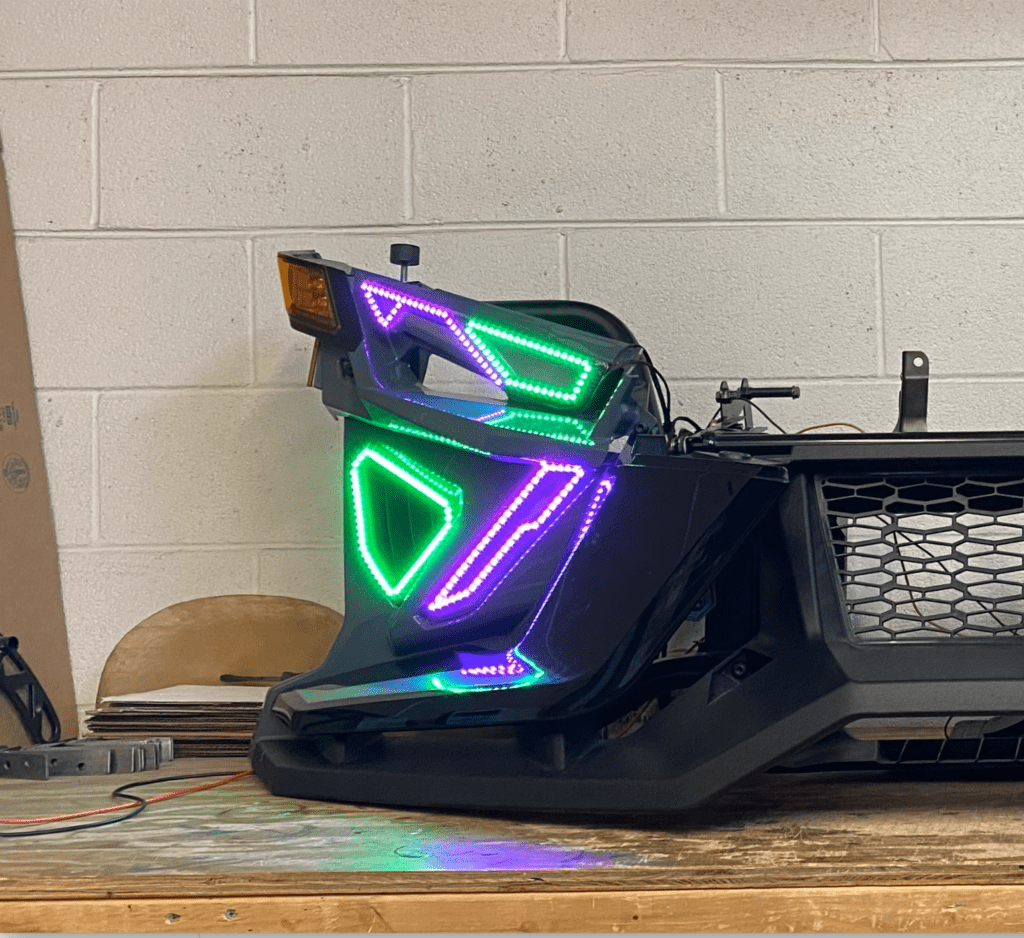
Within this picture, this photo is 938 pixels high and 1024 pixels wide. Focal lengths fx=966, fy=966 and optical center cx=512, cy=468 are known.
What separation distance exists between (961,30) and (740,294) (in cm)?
45

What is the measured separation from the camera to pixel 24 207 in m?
1.30

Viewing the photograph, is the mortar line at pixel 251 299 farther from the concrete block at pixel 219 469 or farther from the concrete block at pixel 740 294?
the concrete block at pixel 740 294

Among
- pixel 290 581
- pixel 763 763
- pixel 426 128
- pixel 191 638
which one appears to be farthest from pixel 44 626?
pixel 763 763

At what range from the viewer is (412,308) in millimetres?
909

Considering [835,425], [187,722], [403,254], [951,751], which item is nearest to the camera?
[951,751]

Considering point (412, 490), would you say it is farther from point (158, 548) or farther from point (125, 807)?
point (158, 548)

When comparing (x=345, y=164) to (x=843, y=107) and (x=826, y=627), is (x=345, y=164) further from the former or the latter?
(x=826, y=627)

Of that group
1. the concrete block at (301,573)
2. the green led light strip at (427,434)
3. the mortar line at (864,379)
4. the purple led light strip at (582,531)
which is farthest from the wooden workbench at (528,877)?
the mortar line at (864,379)

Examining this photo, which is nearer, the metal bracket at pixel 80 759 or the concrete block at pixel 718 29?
the metal bracket at pixel 80 759

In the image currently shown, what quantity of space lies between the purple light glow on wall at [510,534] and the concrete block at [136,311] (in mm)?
580

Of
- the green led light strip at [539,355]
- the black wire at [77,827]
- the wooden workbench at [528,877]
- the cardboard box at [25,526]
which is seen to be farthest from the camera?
the cardboard box at [25,526]

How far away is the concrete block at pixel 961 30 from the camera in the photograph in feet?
4.17

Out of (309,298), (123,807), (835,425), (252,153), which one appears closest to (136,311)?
(252,153)

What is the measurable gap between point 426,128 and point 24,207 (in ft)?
1.81
